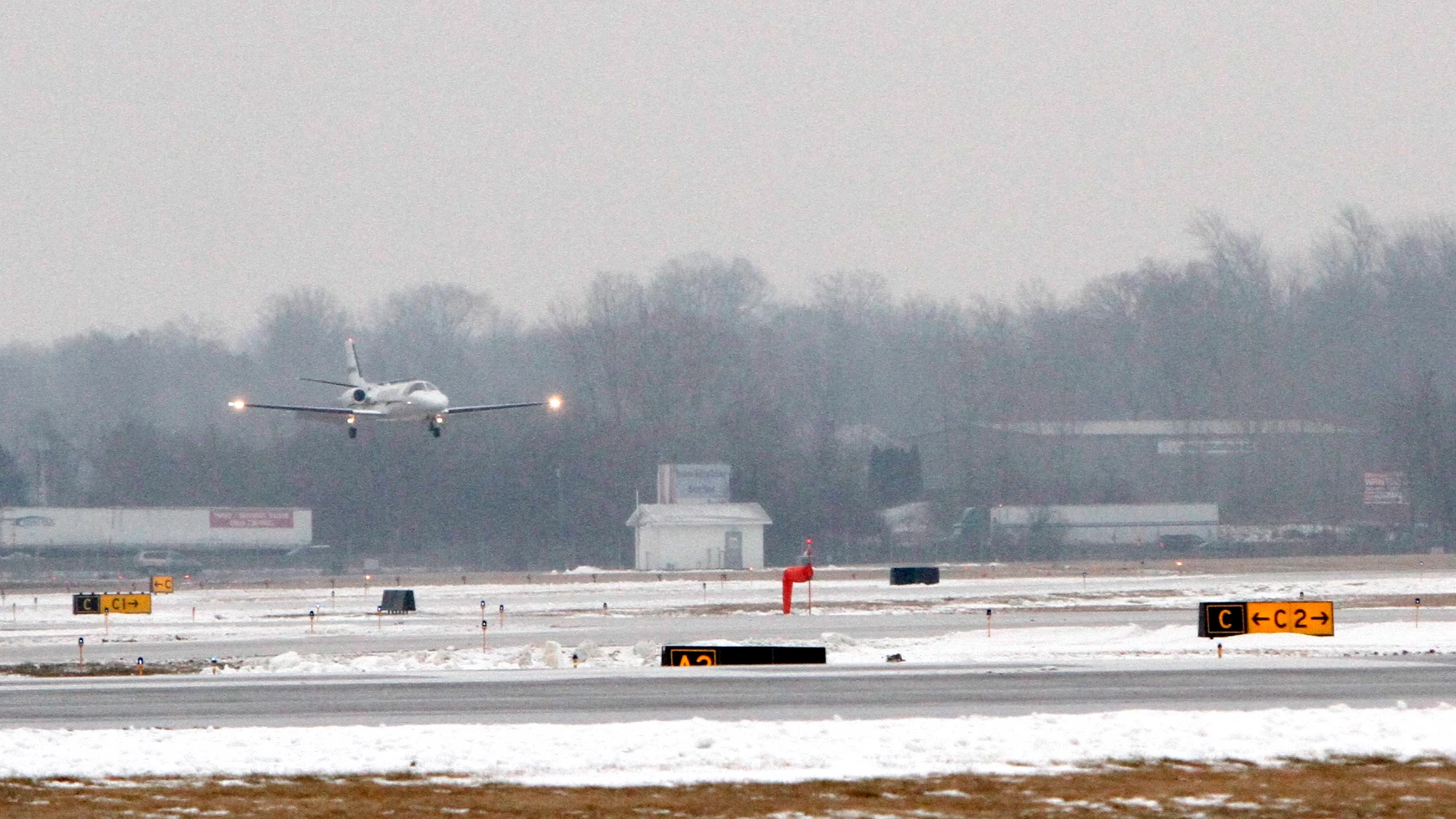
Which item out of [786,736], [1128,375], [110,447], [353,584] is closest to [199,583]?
[353,584]

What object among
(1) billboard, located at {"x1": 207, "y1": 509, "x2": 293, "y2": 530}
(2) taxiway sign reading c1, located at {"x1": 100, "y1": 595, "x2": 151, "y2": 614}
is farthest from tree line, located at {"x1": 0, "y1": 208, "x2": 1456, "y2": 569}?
(2) taxiway sign reading c1, located at {"x1": 100, "y1": 595, "x2": 151, "y2": 614}

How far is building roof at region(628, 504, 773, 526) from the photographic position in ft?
298

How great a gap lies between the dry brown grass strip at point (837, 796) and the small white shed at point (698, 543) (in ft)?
237

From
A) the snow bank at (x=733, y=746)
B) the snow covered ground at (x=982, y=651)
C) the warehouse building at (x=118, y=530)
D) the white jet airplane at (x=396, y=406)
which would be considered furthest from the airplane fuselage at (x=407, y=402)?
the snow bank at (x=733, y=746)

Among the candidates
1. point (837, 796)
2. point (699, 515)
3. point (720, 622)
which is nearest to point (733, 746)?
point (837, 796)

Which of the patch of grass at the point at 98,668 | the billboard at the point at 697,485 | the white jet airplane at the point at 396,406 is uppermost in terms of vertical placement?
the white jet airplane at the point at 396,406

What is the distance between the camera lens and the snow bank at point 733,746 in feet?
59.1

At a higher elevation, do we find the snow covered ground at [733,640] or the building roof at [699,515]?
the building roof at [699,515]

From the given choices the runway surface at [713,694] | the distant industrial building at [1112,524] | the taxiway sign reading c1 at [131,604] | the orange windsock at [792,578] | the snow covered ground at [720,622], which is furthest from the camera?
the distant industrial building at [1112,524]

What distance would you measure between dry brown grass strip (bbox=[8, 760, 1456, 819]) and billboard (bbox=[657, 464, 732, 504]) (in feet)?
268

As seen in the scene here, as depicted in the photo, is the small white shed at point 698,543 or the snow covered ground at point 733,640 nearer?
the snow covered ground at point 733,640

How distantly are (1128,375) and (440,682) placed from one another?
394 feet

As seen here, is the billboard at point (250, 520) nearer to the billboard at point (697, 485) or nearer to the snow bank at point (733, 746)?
the billboard at point (697, 485)

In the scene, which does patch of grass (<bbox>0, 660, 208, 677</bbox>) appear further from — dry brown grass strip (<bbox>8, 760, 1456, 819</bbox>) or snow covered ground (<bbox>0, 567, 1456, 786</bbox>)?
dry brown grass strip (<bbox>8, 760, 1456, 819</bbox>)
